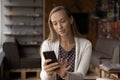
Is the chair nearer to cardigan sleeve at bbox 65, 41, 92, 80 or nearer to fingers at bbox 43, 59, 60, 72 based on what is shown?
cardigan sleeve at bbox 65, 41, 92, 80

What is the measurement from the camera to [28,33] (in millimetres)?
8500

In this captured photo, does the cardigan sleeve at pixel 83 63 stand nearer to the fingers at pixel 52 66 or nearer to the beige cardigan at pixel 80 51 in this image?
the beige cardigan at pixel 80 51

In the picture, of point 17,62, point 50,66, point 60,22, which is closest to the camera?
point 50,66

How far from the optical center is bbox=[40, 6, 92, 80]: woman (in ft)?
5.30

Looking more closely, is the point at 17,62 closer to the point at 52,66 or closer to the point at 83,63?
the point at 83,63

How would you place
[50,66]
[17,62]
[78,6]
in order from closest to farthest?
[50,66]
[17,62]
[78,6]

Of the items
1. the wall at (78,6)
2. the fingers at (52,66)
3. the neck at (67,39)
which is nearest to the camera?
the fingers at (52,66)

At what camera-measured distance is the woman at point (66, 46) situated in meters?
1.62

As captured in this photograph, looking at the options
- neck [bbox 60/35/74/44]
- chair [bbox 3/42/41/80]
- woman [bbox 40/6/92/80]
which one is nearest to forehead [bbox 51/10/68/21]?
woman [bbox 40/6/92/80]

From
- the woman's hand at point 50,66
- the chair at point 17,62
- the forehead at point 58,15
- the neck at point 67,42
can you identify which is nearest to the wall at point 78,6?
the chair at point 17,62

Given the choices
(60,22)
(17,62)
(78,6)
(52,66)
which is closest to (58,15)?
(60,22)

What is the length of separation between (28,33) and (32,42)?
12.5 inches

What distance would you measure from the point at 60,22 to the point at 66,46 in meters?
0.23

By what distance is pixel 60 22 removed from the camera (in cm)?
163
